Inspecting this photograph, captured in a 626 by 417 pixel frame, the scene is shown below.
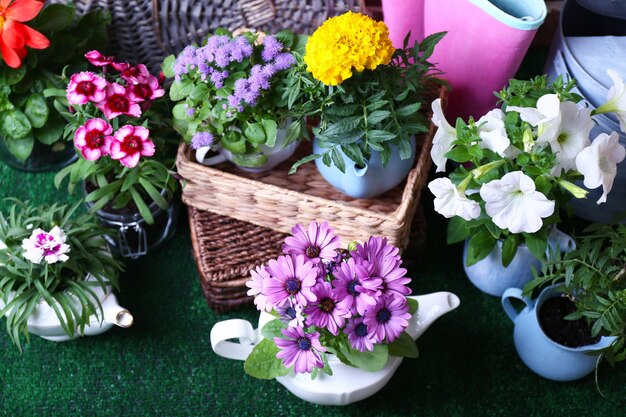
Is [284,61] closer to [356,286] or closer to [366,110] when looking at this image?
[366,110]

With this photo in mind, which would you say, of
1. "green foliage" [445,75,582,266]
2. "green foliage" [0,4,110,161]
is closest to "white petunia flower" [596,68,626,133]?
"green foliage" [445,75,582,266]

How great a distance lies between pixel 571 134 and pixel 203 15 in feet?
3.11

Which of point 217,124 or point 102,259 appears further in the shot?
point 102,259

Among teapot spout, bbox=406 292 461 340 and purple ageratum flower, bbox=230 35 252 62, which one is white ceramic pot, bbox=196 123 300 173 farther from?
teapot spout, bbox=406 292 461 340

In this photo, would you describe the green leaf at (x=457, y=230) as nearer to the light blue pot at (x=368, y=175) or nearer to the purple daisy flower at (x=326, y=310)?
the light blue pot at (x=368, y=175)

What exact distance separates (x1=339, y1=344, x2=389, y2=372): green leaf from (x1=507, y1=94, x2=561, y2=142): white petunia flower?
0.45 metres

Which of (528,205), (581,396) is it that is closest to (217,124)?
(528,205)

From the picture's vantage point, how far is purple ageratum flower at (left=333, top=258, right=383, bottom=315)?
1.05 meters

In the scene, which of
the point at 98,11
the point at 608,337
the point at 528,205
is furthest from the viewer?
the point at 98,11

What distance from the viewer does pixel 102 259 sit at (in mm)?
1522

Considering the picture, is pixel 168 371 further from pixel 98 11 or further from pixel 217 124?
pixel 98 11

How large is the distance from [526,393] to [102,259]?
991 mm

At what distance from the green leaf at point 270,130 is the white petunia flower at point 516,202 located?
446mm

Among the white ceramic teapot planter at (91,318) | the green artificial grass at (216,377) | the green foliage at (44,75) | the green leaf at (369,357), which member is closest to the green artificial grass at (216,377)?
the green artificial grass at (216,377)
